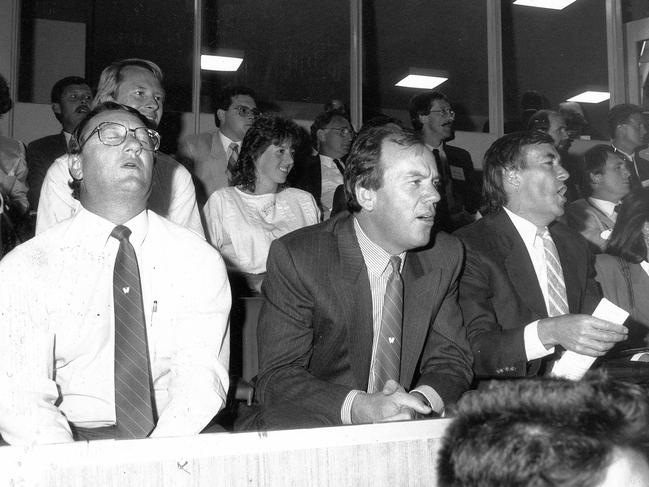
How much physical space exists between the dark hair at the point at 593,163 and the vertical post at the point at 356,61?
224 cm

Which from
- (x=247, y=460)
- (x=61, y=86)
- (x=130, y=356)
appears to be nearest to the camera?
(x=247, y=460)

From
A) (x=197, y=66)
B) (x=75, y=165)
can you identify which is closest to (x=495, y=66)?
(x=197, y=66)

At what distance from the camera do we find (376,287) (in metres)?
2.13

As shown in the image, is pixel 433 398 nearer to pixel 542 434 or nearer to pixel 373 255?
pixel 373 255

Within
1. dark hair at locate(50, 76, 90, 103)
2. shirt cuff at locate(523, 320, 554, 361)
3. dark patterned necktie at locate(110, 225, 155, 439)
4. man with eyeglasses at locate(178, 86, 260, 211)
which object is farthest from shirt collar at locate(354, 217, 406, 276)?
dark hair at locate(50, 76, 90, 103)

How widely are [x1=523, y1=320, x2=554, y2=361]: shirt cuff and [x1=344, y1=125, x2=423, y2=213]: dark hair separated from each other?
0.68m

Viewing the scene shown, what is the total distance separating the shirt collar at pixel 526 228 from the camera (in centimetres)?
274

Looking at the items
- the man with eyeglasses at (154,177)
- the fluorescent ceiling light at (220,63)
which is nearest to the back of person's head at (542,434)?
the man with eyeglasses at (154,177)

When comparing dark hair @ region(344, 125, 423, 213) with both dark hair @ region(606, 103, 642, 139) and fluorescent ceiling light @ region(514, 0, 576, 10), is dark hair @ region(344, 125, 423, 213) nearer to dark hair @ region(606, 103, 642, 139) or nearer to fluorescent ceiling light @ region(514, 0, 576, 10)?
dark hair @ region(606, 103, 642, 139)

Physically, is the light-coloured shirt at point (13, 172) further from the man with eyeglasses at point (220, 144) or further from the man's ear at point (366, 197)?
the man's ear at point (366, 197)

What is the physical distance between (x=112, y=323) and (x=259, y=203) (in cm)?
200

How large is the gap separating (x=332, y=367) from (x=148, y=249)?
633mm

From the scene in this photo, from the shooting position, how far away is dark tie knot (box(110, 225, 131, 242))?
192cm

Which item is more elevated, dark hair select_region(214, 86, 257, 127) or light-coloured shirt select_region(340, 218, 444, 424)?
dark hair select_region(214, 86, 257, 127)
